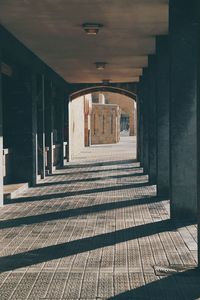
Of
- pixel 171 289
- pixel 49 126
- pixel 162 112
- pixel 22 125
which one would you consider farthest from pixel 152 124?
pixel 171 289

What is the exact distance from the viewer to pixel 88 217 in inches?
424

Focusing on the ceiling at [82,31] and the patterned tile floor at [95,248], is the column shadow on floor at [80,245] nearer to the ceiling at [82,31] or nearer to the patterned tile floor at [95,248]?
the patterned tile floor at [95,248]

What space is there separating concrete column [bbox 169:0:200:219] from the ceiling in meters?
0.69

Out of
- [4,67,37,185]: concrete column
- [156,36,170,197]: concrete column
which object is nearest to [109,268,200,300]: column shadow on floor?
[156,36,170,197]: concrete column

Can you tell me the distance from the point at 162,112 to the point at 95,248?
20.5ft

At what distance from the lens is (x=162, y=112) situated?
13.7 m

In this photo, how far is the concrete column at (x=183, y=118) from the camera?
10.2 m

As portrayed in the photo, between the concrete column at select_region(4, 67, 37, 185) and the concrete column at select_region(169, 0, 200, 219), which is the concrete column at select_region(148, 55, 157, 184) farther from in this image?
the concrete column at select_region(169, 0, 200, 219)

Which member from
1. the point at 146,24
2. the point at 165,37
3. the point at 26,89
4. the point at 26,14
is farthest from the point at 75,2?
the point at 26,89

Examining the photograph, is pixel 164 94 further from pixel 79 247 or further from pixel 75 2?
pixel 79 247

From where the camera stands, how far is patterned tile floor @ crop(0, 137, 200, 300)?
6.21 m

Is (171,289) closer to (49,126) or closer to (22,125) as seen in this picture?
(22,125)

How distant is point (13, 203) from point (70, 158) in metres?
14.0

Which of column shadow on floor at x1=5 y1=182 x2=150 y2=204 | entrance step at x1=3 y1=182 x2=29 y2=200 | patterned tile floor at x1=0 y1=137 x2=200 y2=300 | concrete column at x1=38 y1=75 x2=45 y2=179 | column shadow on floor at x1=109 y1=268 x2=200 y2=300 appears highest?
concrete column at x1=38 y1=75 x2=45 y2=179
